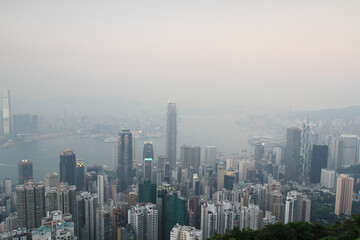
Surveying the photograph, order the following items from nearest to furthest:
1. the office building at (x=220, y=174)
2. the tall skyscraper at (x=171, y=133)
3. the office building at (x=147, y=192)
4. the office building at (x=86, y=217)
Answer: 1. the office building at (x=86, y=217)
2. the office building at (x=147, y=192)
3. the office building at (x=220, y=174)
4. the tall skyscraper at (x=171, y=133)

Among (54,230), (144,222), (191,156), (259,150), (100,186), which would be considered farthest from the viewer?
(191,156)

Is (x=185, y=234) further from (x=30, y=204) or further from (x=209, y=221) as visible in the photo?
(x=30, y=204)

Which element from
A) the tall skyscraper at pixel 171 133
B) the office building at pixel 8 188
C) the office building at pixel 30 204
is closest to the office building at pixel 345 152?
the tall skyscraper at pixel 171 133

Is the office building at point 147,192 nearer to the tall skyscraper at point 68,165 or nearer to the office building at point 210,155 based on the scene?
the tall skyscraper at point 68,165

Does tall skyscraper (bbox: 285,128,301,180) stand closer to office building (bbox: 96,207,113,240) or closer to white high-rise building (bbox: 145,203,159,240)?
white high-rise building (bbox: 145,203,159,240)

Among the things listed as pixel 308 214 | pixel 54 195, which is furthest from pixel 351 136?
pixel 54 195

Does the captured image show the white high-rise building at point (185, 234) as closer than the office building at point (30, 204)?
Yes

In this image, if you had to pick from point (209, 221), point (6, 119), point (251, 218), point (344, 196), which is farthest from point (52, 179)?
point (344, 196)
